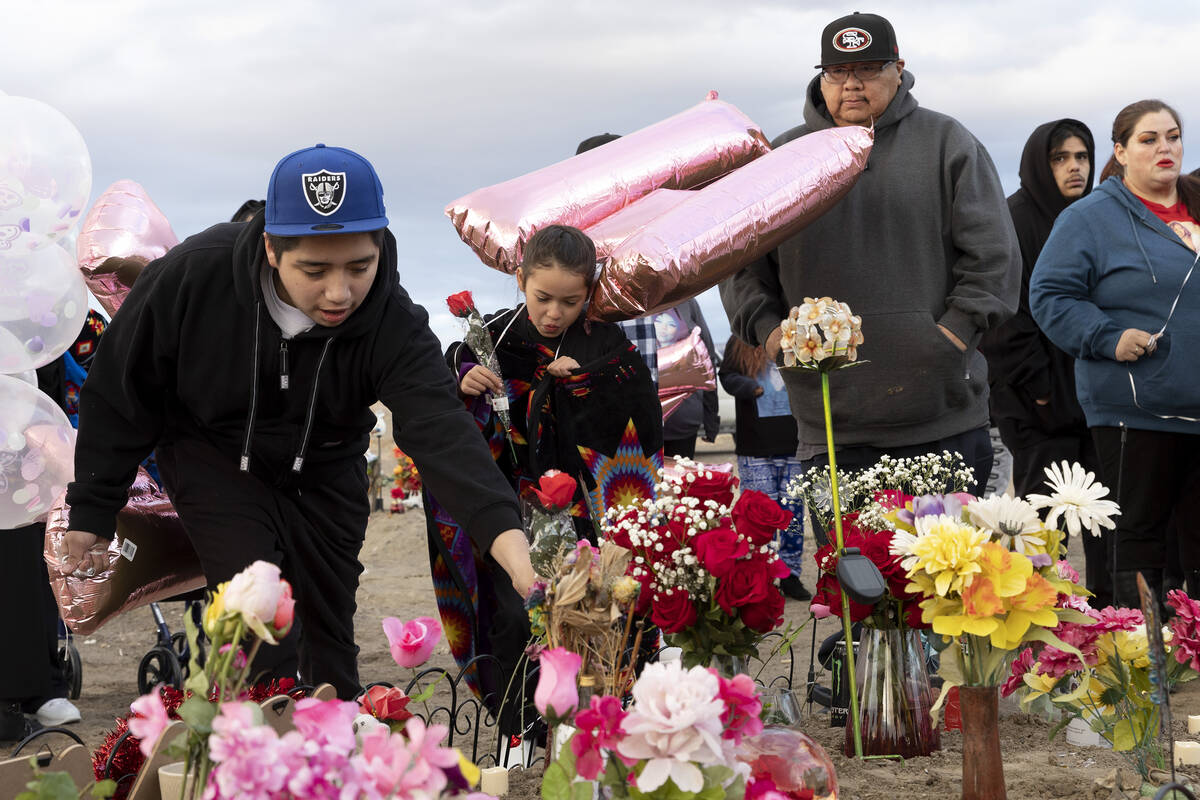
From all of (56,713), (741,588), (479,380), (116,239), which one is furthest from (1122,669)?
(56,713)

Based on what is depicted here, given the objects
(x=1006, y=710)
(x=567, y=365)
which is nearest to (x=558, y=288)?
(x=567, y=365)

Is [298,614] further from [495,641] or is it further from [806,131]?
[806,131]

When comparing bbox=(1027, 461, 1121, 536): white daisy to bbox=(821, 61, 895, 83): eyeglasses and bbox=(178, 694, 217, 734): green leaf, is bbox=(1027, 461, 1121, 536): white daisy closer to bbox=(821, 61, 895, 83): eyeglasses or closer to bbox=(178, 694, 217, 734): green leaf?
bbox=(178, 694, 217, 734): green leaf

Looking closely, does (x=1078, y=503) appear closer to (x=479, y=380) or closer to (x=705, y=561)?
(x=705, y=561)

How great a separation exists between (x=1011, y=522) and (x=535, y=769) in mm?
1585

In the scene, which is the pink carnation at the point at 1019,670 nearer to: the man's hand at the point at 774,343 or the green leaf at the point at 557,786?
the man's hand at the point at 774,343

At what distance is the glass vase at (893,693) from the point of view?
2936mm

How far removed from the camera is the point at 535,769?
335cm

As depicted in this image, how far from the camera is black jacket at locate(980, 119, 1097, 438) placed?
5367 mm

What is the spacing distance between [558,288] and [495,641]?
1107mm

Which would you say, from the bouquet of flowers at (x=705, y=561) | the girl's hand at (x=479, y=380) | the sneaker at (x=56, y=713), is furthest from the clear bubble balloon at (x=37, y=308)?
the bouquet of flowers at (x=705, y=561)

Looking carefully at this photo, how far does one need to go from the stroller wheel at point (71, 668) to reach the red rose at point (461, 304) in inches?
104

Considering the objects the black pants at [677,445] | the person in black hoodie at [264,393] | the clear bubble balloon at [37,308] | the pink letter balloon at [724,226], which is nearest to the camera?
the person in black hoodie at [264,393]

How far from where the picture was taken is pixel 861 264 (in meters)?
4.14
